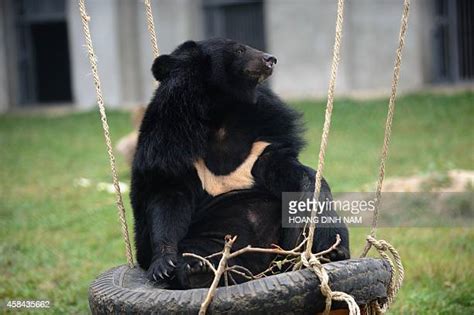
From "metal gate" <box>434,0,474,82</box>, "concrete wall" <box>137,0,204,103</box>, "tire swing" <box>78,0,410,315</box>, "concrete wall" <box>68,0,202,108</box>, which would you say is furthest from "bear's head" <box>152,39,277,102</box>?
"concrete wall" <box>137,0,204,103</box>

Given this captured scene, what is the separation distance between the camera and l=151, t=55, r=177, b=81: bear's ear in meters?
3.77

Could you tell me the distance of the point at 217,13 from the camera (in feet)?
55.9

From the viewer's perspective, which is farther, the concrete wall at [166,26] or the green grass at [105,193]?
the concrete wall at [166,26]

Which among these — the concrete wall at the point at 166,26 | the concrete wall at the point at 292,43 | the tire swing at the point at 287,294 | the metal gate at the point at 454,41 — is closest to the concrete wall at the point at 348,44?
the concrete wall at the point at 292,43

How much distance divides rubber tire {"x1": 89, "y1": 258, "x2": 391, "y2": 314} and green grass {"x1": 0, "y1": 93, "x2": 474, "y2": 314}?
1517 millimetres

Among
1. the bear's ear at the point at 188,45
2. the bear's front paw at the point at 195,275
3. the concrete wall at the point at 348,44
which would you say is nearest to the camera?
the bear's front paw at the point at 195,275

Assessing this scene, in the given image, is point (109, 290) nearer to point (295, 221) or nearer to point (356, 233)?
point (295, 221)

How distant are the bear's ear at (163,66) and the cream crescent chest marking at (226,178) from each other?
456mm

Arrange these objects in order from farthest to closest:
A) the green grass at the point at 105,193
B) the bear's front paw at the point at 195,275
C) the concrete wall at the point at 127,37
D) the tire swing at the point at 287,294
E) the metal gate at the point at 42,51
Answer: the metal gate at the point at 42,51, the concrete wall at the point at 127,37, the green grass at the point at 105,193, the bear's front paw at the point at 195,275, the tire swing at the point at 287,294

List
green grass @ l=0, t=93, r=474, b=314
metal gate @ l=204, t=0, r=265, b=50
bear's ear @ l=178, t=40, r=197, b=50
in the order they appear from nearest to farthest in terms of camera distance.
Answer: bear's ear @ l=178, t=40, r=197, b=50 < green grass @ l=0, t=93, r=474, b=314 < metal gate @ l=204, t=0, r=265, b=50

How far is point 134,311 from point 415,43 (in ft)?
40.5

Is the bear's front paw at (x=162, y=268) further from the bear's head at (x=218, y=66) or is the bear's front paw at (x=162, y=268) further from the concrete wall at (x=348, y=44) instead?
the concrete wall at (x=348, y=44)

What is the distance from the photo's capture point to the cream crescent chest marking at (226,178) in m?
3.70

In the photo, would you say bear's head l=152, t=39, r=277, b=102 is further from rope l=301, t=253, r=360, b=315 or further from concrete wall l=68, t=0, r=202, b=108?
concrete wall l=68, t=0, r=202, b=108
